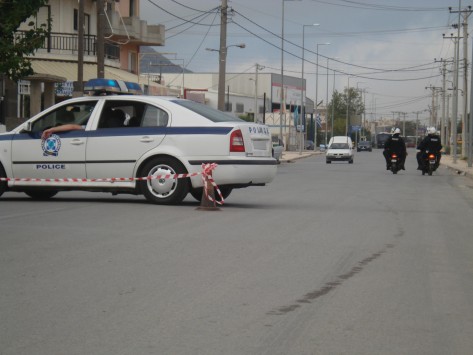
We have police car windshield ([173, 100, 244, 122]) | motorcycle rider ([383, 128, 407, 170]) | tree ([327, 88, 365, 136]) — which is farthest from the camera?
tree ([327, 88, 365, 136])

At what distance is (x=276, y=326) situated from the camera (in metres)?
6.42

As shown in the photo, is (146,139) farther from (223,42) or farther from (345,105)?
(345,105)

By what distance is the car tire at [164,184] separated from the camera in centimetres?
1470

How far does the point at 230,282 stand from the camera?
808 centimetres

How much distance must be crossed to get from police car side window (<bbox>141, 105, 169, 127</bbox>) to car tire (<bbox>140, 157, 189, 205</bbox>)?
651 millimetres

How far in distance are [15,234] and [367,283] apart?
4.87 meters

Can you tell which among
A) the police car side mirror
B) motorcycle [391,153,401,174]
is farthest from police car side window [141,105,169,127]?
motorcycle [391,153,401,174]

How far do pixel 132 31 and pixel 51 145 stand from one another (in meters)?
34.9

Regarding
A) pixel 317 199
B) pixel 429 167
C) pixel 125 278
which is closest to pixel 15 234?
pixel 125 278

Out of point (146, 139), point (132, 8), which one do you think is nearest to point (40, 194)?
point (146, 139)

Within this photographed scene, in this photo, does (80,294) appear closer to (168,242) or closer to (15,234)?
(168,242)

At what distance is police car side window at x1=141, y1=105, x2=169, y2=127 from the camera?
15.1 metres

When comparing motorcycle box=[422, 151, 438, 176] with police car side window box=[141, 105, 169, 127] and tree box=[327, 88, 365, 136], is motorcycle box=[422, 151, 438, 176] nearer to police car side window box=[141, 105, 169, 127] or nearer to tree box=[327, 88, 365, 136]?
police car side window box=[141, 105, 169, 127]

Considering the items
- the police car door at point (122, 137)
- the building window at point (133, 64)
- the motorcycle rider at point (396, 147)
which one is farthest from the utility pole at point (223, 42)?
the police car door at point (122, 137)
